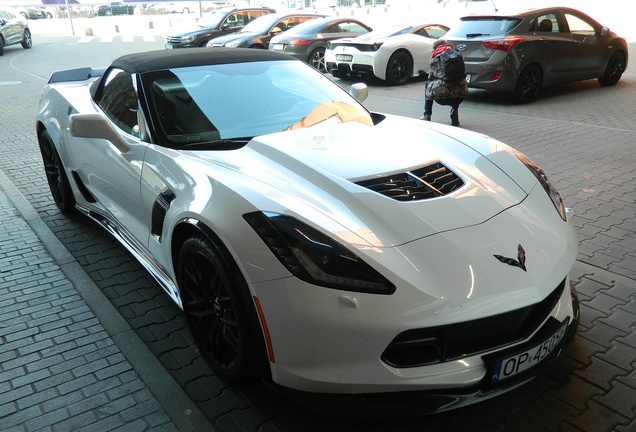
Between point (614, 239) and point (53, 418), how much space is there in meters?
4.00

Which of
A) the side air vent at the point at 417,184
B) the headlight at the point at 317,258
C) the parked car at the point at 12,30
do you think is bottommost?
the parked car at the point at 12,30

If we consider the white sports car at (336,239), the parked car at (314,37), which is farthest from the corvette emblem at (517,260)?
the parked car at (314,37)

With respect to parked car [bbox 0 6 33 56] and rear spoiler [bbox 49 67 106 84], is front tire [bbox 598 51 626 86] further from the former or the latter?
parked car [bbox 0 6 33 56]

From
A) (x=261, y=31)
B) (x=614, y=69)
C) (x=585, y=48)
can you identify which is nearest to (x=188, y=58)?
(x=585, y=48)

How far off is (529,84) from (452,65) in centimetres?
264

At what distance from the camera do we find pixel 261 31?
606 inches

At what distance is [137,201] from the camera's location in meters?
3.29

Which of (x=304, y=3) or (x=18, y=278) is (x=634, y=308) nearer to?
(x=18, y=278)

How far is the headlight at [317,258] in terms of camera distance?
6.88ft

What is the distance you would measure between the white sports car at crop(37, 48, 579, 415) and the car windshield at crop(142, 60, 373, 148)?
0.01 metres

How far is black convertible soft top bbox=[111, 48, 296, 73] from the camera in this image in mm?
3619

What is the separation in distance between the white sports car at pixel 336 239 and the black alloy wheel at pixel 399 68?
29.8ft

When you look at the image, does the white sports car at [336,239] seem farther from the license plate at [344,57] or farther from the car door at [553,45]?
the license plate at [344,57]

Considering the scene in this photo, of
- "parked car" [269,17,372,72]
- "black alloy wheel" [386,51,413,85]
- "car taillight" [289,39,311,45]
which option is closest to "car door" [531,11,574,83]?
"black alloy wheel" [386,51,413,85]
